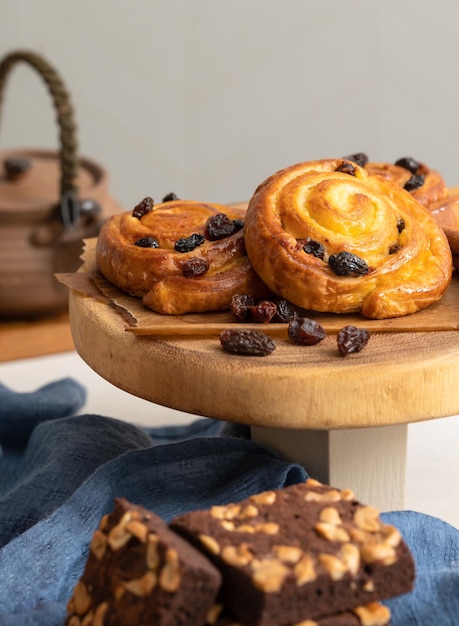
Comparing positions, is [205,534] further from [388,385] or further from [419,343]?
[419,343]

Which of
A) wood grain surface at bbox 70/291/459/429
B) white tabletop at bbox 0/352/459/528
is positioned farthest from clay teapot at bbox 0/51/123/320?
wood grain surface at bbox 70/291/459/429

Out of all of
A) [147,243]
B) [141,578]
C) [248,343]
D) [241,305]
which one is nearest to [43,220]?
[147,243]

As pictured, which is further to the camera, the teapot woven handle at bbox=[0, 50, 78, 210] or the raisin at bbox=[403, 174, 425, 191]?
the teapot woven handle at bbox=[0, 50, 78, 210]

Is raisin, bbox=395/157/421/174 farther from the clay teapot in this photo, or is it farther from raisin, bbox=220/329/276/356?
the clay teapot

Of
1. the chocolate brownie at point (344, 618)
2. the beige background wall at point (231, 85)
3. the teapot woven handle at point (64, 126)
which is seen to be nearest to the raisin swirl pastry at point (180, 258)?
the chocolate brownie at point (344, 618)

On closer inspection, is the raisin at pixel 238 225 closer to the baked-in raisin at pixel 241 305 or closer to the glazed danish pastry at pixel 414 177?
the baked-in raisin at pixel 241 305

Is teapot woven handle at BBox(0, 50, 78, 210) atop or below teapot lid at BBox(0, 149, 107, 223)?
atop

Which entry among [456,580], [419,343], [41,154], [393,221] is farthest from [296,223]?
[41,154]
